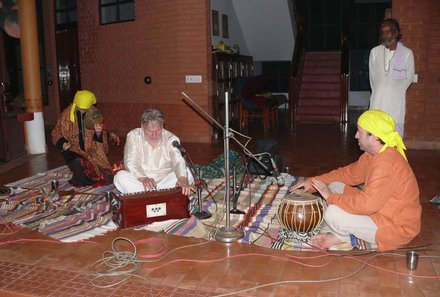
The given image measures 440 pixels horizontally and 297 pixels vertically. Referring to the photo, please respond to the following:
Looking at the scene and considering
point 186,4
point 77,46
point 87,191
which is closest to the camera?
point 87,191

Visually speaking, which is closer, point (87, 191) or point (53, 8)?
point (87, 191)

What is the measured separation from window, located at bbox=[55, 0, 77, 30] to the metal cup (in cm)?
920

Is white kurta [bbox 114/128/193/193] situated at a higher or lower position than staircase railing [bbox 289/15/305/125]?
lower

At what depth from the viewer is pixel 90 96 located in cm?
534

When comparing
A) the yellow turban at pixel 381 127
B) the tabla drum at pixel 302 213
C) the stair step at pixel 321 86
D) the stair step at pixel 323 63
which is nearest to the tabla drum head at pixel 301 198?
the tabla drum at pixel 302 213

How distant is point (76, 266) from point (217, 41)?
7.22 meters

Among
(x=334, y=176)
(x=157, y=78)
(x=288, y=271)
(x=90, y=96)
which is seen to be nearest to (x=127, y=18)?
(x=157, y=78)

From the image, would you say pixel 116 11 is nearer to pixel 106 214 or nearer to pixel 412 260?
pixel 106 214

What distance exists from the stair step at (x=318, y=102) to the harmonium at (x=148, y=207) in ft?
27.2

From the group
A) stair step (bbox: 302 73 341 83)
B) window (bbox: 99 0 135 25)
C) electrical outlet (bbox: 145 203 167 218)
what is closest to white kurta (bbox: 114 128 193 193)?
electrical outlet (bbox: 145 203 167 218)

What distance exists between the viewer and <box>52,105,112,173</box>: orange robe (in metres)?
5.36

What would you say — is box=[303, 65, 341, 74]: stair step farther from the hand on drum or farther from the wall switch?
the hand on drum

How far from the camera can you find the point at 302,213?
3490 mm

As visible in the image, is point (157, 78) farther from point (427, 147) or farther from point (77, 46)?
point (427, 147)
